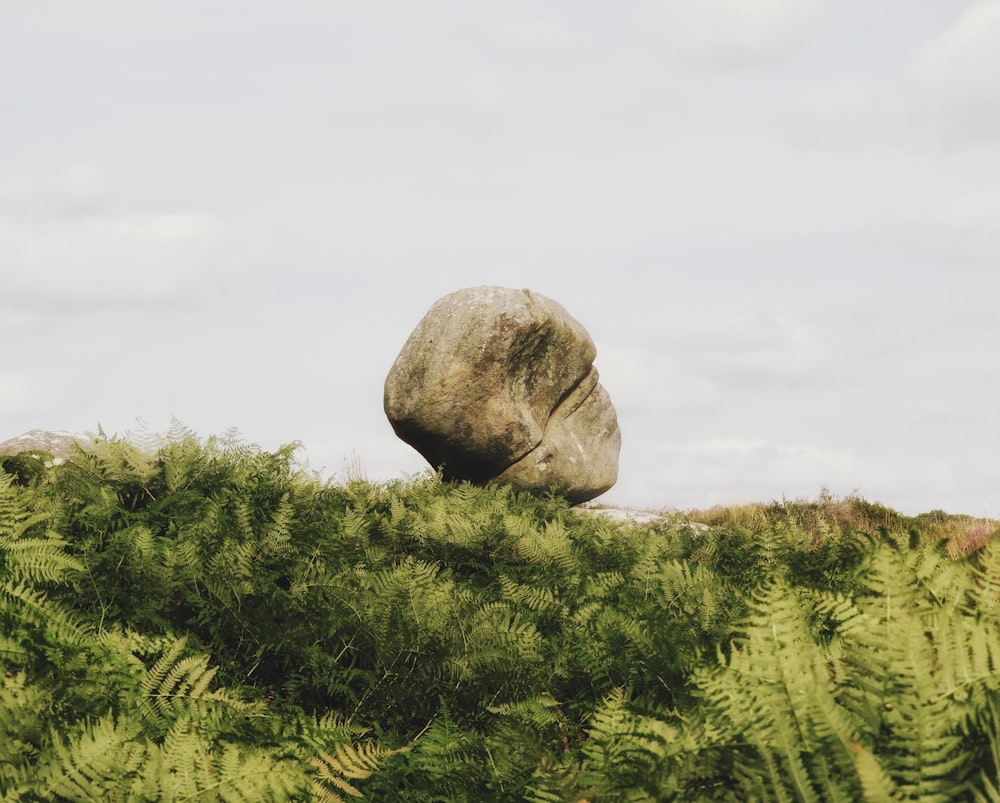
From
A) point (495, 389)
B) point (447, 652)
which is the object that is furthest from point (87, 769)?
point (495, 389)

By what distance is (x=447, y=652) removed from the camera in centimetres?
412

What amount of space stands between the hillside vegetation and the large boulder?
5191 millimetres

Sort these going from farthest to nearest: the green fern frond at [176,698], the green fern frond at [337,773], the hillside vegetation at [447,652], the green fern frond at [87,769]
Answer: the green fern frond at [176,698]
the green fern frond at [337,773]
the green fern frond at [87,769]
the hillside vegetation at [447,652]

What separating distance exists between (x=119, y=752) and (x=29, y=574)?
1592mm

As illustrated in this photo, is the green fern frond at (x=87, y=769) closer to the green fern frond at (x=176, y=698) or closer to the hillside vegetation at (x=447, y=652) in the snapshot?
the hillside vegetation at (x=447, y=652)

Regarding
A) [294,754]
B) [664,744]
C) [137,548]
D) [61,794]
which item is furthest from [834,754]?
[137,548]

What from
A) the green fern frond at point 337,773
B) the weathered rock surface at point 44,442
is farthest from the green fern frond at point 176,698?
the weathered rock surface at point 44,442

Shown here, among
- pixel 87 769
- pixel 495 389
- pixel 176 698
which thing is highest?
pixel 495 389

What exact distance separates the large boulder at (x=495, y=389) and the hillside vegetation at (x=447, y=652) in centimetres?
519

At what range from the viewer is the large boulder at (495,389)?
1273cm

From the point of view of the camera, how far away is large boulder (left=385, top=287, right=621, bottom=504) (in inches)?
501

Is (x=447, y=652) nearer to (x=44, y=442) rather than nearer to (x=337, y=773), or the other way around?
(x=337, y=773)

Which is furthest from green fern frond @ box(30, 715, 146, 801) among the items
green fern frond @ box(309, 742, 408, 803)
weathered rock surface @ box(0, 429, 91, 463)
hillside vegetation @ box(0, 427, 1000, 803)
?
weathered rock surface @ box(0, 429, 91, 463)

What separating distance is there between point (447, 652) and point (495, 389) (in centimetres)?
889
